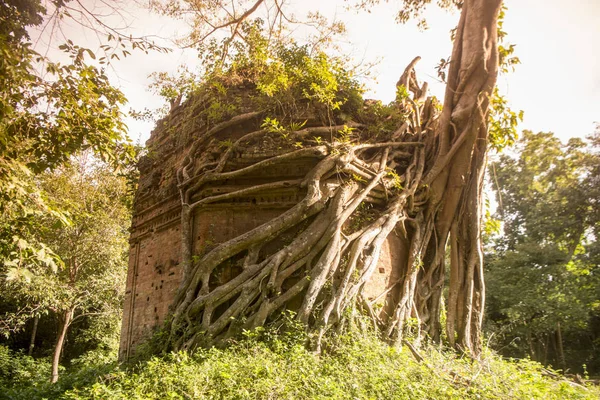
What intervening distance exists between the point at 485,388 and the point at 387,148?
3157 millimetres

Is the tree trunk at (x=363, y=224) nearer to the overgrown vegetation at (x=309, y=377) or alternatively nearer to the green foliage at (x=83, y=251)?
the overgrown vegetation at (x=309, y=377)

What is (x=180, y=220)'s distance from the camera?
5.41 m

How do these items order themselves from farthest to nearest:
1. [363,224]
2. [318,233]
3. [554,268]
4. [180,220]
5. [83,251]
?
[554,268] → [83,251] → [180,220] → [363,224] → [318,233]

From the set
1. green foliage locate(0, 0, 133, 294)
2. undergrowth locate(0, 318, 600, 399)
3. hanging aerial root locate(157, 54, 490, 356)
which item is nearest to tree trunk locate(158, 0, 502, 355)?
hanging aerial root locate(157, 54, 490, 356)

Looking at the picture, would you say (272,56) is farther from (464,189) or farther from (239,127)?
(464,189)

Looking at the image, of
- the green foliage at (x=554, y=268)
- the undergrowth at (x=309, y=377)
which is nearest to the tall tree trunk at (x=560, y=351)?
the green foliage at (x=554, y=268)

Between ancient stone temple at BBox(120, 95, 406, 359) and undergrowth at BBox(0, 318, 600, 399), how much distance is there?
1065mm

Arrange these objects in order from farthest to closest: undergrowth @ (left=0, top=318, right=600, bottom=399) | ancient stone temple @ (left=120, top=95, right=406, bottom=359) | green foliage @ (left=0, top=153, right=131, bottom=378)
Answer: green foliage @ (left=0, top=153, right=131, bottom=378), ancient stone temple @ (left=120, top=95, right=406, bottom=359), undergrowth @ (left=0, top=318, right=600, bottom=399)

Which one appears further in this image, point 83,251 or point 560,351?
point 560,351

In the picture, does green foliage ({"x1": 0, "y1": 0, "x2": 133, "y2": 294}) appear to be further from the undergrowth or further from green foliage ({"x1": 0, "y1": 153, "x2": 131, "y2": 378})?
green foliage ({"x1": 0, "y1": 153, "x2": 131, "y2": 378})

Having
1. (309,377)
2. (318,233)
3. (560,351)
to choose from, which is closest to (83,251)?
(318,233)

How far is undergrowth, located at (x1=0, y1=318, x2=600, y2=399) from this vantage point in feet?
9.48

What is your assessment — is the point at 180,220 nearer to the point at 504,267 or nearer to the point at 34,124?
the point at 34,124

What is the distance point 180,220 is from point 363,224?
2.43 m
